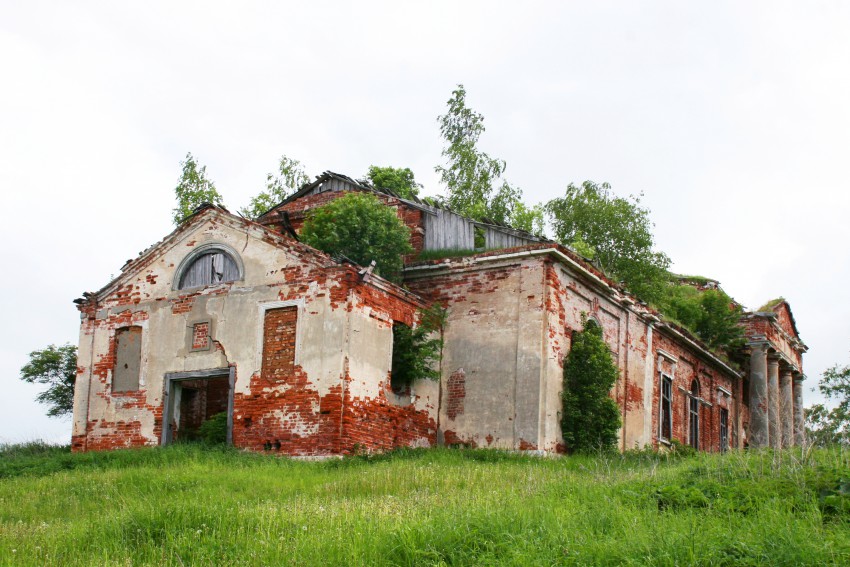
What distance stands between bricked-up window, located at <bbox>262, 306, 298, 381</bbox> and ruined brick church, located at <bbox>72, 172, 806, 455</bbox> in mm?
30

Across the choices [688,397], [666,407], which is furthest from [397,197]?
[688,397]

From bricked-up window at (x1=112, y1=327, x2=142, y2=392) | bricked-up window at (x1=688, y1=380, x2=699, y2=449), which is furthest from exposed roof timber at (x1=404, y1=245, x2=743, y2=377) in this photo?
bricked-up window at (x1=112, y1=327, x2=142, y2=392)

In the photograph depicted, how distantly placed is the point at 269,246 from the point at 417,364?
4.09 metres

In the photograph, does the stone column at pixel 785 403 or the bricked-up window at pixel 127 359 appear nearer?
the bricked-up window at pixel 127 359

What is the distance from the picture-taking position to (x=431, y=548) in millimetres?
9312

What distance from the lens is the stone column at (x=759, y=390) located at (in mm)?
32781

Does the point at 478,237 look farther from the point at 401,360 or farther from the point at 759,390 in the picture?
the point at 759,390

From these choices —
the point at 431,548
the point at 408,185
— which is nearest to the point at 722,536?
the point at 431,548

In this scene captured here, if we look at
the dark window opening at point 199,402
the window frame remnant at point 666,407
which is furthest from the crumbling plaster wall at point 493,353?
the window frame remnant at point 666,407

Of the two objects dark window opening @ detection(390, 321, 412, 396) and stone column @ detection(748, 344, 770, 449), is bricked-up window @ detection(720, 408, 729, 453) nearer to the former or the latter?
stone column @ detection(748, 344, 770, 449)

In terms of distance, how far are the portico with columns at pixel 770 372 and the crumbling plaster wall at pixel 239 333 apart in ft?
53.2

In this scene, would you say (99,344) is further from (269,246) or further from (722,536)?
(722,536)

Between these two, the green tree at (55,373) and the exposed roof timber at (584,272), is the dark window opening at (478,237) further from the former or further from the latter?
the green tree at (55,373)

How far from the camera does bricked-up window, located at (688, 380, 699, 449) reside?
29.7 meters
